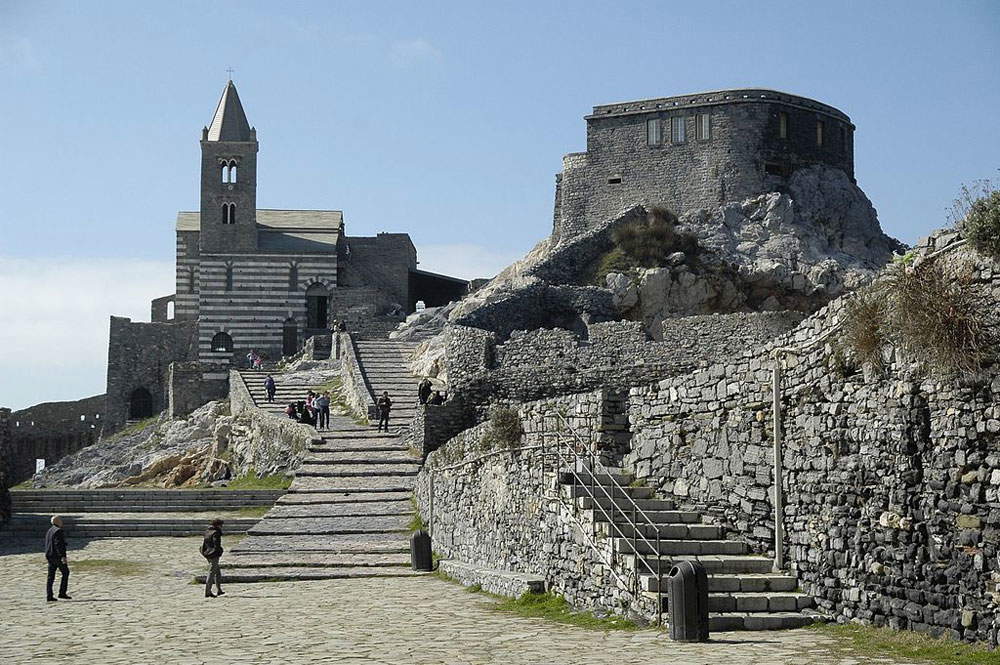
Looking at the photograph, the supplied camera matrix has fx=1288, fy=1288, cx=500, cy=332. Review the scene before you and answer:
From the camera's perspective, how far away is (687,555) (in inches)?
523

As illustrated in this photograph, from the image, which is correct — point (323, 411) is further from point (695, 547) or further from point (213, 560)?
point (695, 547)

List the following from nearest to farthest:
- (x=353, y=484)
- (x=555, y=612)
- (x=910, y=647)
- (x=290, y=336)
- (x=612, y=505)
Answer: (x=910, y=647) → (x=555, y=612) → (x=612, y=505) → (x=353, y=484) → (x=290, y=336)

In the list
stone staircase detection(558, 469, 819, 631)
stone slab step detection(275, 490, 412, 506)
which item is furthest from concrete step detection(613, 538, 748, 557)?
stone slab step detection(275, 490, 412, 506)

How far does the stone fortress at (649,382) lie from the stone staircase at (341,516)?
0.49ft

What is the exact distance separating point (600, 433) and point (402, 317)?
3822 cm

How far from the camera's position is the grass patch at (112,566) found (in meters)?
20.2

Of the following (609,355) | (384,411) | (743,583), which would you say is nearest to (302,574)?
(743,583)

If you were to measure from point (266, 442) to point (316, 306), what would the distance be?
26.6 meters

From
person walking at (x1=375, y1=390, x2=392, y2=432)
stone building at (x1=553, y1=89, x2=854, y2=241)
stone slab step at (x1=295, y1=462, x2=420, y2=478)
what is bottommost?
stone slab step at (x1=295, y1=462, x2=420, y2=478)

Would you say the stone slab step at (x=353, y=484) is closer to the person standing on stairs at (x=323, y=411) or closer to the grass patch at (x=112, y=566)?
the grass patch at (x=112, y=566)

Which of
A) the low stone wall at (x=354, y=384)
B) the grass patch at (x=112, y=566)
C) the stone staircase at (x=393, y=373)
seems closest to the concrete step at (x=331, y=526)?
the grass patch at (x=112, y=566)

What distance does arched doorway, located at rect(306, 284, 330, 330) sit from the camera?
58.0 m

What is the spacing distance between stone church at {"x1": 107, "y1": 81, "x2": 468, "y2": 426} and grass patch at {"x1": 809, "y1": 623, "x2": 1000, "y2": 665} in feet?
141

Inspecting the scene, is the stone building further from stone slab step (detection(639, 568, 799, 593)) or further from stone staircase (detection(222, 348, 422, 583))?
stone slab step (detection(639, 568, 799, 593))
